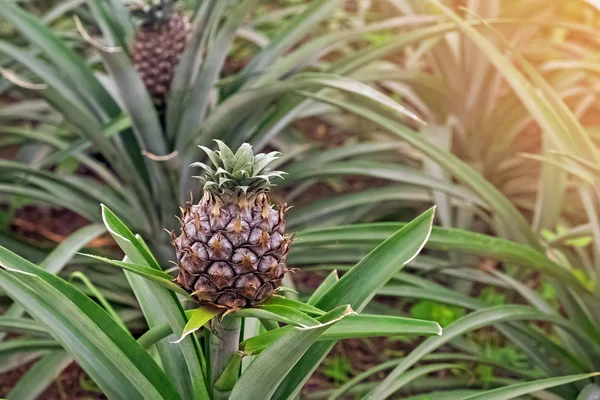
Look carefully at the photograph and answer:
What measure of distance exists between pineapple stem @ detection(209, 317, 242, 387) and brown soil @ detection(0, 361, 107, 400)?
850 mm

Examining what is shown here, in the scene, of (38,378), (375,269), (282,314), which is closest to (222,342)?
(282,314)

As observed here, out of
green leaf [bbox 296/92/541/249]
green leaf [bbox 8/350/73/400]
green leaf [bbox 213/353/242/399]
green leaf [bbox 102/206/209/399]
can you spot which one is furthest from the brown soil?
green leaf [bbox 296/92/541/249]

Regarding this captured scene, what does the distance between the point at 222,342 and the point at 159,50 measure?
0.97m

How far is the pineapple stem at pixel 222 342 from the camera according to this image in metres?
0.80

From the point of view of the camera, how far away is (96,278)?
5.10 ft

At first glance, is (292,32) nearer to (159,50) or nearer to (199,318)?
(159,50)

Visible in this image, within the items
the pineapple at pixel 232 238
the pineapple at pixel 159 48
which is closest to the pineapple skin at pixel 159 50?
the pineapple at pixel 159 48

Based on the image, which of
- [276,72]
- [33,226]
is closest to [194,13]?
[276,72]

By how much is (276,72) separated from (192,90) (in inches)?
8.7

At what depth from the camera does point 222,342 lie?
83cm

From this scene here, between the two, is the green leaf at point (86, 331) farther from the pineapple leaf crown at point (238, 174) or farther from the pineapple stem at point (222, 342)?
the pineapple leaf crown at point (238, 174)

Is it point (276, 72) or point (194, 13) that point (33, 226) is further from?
point (276, 72)

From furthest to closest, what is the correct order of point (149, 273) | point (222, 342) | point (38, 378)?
point (38, 378) < point (222, 342) < point (149, 273)

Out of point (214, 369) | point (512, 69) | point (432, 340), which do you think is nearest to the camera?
point (214, 369)
